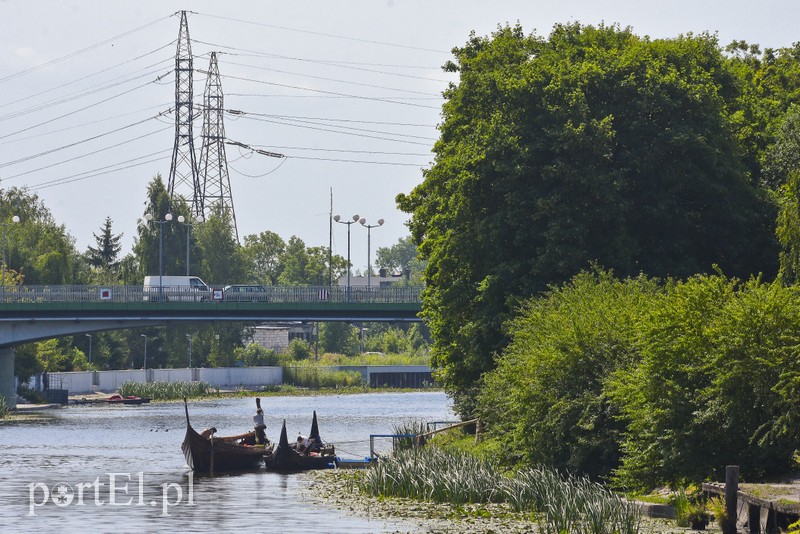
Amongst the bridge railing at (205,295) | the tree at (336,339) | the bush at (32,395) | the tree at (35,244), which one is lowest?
the bush at (32,395)

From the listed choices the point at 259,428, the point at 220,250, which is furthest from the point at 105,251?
the point at 259,428

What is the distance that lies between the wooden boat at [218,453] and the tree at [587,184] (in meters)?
8.38

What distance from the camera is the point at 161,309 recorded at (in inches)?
3615

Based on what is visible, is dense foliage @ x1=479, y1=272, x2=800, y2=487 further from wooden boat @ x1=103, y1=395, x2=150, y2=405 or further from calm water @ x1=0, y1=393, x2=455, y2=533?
wooden boat @ x1=103, y1=395, x2=150, y2=405

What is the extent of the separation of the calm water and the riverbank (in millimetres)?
584

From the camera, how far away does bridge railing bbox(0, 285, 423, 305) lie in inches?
3607

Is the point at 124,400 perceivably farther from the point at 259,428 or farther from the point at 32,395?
the point at 259,428

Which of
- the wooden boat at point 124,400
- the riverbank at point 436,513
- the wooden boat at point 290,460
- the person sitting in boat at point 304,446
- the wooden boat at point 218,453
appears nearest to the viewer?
the riverbank at point 436,513

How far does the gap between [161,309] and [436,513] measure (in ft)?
201

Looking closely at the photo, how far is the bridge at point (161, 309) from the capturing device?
8969cm

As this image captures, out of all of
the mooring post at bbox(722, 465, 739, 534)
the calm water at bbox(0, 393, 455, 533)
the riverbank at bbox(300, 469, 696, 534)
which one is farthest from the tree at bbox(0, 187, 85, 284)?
the mooring post at bbox(722, 465, 739, 534)

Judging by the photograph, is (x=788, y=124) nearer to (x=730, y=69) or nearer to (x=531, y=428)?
(x=730, y=69)

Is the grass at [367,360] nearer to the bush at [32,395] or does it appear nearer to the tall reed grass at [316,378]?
the tall reed grass at [316,378]

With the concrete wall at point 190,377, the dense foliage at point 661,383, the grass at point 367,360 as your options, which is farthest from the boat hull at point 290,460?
the grass at point 367,360
